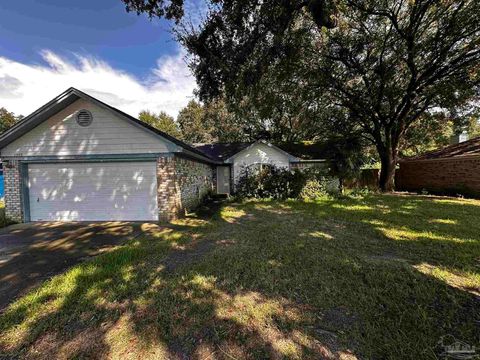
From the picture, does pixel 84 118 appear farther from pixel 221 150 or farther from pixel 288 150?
pixel 288 150

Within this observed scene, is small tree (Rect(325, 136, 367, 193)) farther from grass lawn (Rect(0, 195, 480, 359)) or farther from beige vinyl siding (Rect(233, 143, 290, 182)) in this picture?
grass lawn (Rect(0, 195, 480, 359))

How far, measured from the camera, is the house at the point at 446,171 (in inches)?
493

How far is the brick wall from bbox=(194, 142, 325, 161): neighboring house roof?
10.1 meters

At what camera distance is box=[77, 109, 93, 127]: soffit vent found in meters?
8.10

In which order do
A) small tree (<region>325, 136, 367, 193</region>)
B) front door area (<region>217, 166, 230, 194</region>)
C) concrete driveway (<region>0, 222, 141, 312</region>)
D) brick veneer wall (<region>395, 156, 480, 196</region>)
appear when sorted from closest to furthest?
concrete driveway (<region>0, 222, 141, 312</region>)
brick veneer wall (<region>395, 156, 480, 196</region>)
small tree (<region>325, 136, 367, 193</region>)
front door area (<region>217, 166, 230, 194</region>)

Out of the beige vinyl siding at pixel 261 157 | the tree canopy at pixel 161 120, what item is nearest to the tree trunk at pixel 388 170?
the beige vinyl siding at pixel 261 157

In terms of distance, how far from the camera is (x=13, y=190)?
325 inches

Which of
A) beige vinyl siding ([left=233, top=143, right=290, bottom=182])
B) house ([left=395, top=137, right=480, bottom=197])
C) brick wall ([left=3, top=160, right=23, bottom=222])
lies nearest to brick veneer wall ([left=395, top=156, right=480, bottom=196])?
house ([left=395, top=137, right=480, bottom=197])

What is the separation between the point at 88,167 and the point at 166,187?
3.03 meters

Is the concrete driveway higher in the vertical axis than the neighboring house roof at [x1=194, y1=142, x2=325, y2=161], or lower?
lower

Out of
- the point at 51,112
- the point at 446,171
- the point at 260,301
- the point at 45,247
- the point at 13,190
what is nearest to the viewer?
the point at 260,301

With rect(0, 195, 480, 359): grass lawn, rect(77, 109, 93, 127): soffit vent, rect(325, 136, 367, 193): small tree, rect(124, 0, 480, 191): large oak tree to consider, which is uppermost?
rect(124, 0, 480, 191): large oak tree

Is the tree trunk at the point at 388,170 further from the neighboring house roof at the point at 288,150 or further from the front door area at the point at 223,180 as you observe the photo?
the front door area at the point at 223,180

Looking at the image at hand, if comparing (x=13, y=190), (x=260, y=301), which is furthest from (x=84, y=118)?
(x=260, y=301)
